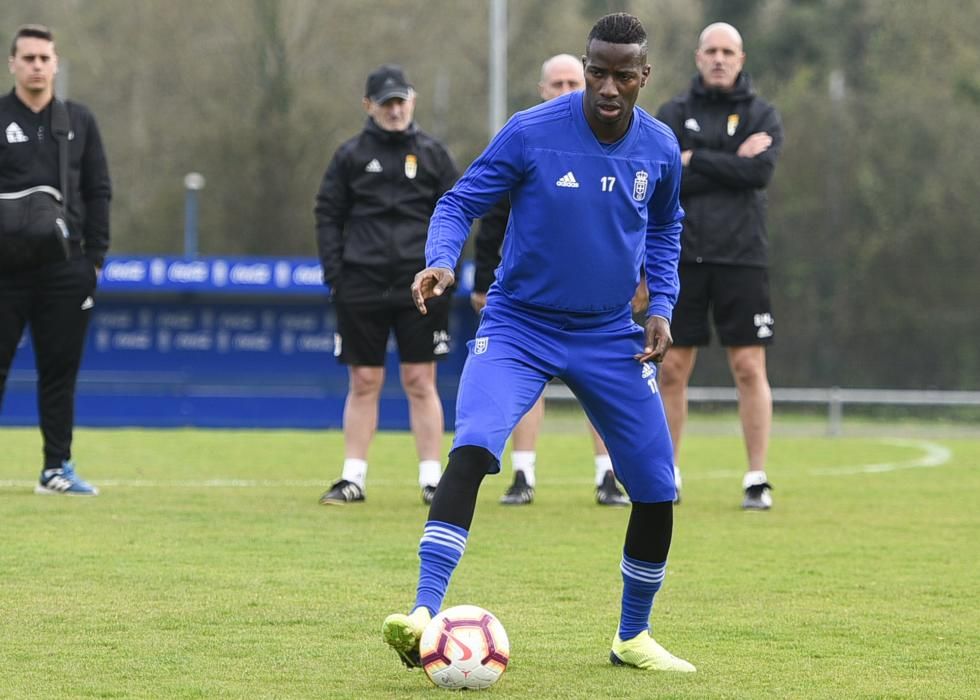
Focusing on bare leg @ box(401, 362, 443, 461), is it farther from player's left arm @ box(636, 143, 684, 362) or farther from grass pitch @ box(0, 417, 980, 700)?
player's left arm @ box(636, 143, 684, 362)

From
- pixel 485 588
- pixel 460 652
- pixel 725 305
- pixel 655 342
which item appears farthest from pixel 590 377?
pixel 725 305

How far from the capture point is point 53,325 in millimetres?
9633

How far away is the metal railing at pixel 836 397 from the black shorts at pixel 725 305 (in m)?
10.4

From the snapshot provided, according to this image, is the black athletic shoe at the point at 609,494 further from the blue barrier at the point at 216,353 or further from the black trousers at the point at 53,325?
the blue barrier at the point at 216,353

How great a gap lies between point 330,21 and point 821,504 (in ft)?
100

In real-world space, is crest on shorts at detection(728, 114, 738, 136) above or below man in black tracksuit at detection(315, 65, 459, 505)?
above

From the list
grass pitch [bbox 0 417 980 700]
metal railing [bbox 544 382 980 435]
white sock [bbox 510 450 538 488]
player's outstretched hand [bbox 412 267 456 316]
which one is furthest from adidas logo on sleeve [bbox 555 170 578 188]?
metal railing [bbox 544 382 980 435]

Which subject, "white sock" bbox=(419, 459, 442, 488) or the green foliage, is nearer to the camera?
"white sock" bbox=(419, 459, 442, 488)

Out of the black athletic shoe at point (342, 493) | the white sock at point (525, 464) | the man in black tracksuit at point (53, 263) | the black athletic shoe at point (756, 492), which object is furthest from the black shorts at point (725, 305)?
the man in black tracksuit at point (53, 263)

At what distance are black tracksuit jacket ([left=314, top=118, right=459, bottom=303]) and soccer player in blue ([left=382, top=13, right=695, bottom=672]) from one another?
4597mm

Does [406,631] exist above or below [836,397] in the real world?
above

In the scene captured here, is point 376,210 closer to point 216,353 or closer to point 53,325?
point 53,325

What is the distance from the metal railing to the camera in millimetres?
20703

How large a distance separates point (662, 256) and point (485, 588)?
69.0 inches
